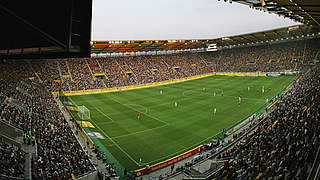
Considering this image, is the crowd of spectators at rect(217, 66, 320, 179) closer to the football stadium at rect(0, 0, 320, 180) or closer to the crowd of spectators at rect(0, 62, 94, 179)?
the football stadium at rect(0, 0, 320, 180)

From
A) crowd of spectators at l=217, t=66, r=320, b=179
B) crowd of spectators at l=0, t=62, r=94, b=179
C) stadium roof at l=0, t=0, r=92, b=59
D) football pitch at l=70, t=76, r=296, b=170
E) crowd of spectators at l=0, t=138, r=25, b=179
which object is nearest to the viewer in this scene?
stadium roof at l=0, t=0, r=92, b=59

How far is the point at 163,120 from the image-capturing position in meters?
25.4

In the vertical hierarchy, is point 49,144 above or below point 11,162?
below

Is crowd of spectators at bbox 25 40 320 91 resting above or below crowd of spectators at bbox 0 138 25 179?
above

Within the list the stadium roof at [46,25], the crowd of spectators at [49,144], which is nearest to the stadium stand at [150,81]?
the crowd of spectators at [49,144]

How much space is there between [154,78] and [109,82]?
13.6m

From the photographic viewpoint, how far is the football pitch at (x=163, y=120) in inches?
714

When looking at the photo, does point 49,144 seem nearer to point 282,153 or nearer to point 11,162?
point 11,162

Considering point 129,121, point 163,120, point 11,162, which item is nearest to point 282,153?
point 11,162

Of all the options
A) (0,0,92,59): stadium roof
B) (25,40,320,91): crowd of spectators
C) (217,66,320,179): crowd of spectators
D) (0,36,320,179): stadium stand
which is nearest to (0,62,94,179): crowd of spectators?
(0,36,320,179): stadium stand

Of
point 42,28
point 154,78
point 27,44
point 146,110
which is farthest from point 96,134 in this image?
point 154,78

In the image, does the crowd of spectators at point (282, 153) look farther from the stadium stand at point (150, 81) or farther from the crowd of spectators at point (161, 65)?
the crowd of spectators at point (161, 65)

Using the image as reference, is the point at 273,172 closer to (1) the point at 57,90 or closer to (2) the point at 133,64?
(1) the point at 57,90

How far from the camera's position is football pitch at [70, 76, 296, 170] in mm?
18125
